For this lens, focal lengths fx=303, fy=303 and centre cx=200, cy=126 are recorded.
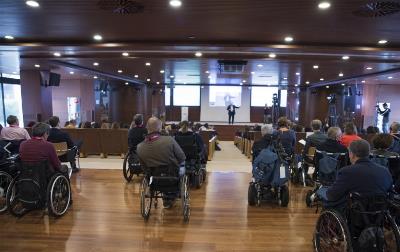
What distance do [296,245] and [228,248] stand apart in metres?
0.70

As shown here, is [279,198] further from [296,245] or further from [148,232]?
[148,232]

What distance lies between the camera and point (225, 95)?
62.0 feet

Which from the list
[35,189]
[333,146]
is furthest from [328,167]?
[35,189]

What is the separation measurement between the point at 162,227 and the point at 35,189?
147 centimetres

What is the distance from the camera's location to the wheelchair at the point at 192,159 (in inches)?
187

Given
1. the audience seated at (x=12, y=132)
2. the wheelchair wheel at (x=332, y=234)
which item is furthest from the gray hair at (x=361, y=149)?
the audience seated at (x=12, y=132)

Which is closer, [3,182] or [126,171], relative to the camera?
[3,182]

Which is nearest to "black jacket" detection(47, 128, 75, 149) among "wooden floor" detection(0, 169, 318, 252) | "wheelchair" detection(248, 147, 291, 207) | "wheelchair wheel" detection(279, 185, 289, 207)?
"wooden floor" detection(0, 169, 318, 252)

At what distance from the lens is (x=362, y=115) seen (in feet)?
51.3

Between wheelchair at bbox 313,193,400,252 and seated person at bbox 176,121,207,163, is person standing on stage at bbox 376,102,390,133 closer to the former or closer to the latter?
seated person at bbox 176,121,207,163

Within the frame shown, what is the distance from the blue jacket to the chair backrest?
160 inches

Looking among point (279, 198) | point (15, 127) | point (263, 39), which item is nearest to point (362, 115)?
point (263, 39)

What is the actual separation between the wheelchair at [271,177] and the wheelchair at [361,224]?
142 cm

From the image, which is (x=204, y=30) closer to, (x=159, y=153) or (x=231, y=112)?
(x=159, y=153)
